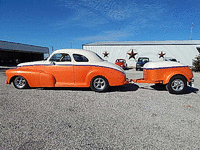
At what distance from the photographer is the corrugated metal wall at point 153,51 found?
72.7 feet

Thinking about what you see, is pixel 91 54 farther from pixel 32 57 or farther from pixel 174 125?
pixel 32 57

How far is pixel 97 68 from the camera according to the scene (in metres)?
5.04

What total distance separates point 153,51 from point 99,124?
22.9 metres

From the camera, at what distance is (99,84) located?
5.11 meters

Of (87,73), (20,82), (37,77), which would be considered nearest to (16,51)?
(20,82)

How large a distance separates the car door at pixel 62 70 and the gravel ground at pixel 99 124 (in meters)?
1.19

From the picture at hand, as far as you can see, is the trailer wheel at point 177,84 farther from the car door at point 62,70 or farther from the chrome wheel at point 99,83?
the car door at point 62,70

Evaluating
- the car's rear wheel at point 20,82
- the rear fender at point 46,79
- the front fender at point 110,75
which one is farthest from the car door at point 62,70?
the car's rear wheel at point 20,82

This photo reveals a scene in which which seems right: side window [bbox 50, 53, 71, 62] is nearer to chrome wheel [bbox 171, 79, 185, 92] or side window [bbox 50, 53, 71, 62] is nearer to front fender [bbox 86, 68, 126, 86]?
front fender [bbox 86, 68, 126, 86]

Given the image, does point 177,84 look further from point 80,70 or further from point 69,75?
point 69,75

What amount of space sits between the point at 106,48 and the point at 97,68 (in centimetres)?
1926

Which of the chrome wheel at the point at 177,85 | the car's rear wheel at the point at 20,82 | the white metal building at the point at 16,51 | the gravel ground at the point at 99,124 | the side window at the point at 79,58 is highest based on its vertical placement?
the white metal building at the point at 16,51

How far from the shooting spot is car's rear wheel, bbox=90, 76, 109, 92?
16.5ft

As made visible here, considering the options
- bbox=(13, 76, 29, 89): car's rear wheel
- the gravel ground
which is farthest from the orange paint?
the gravel ground
